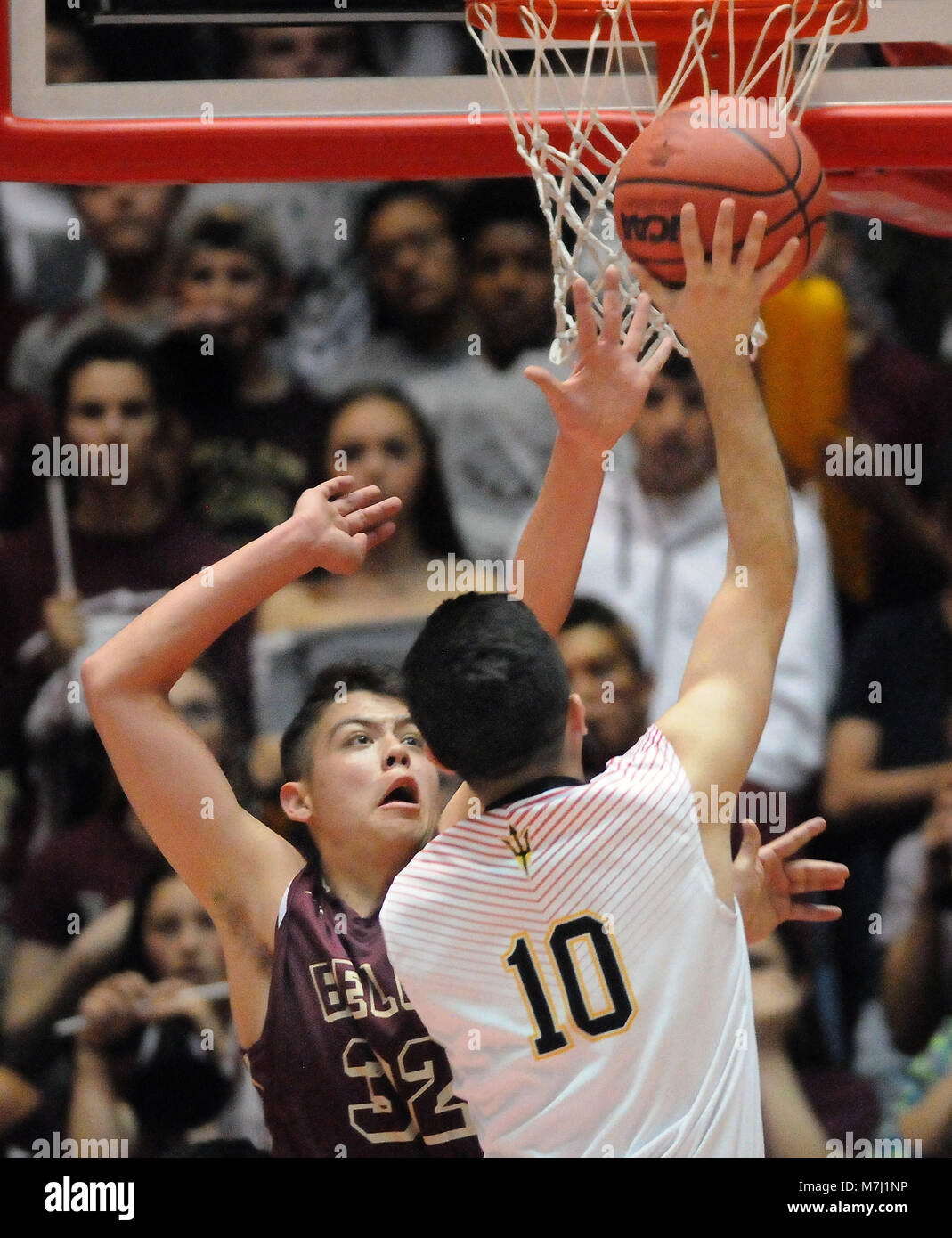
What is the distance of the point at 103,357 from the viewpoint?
12.2 feet

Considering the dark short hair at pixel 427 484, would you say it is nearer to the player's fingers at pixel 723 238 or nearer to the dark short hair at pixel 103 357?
the dark short hair at pixel 103 357

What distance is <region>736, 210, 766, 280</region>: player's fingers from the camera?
72.1 inches

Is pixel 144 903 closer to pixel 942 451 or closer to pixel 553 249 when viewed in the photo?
pixel 553 249

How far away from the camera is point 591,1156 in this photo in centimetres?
164

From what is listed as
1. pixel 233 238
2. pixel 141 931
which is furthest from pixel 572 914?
pixel 233 238

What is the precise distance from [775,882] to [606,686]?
1235mm

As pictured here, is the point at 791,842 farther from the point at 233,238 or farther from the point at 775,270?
the point at 233,238

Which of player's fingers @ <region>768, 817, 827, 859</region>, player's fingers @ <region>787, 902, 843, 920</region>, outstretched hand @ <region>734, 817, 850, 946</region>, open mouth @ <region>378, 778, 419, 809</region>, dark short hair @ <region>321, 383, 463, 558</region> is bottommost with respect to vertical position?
player's fingers @ <region>787, 902, 843, 920</region>

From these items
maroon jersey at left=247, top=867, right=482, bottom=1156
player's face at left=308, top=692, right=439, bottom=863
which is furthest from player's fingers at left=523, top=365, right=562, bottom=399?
maroon jersey at left=247, top=867, right=482, bottom=1156

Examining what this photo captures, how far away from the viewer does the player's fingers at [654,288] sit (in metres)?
1.93

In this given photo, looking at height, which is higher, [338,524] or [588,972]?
[338,524]

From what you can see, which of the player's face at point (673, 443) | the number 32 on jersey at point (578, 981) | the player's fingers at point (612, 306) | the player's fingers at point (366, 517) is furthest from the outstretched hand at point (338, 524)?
the player's face at point (673, 443)

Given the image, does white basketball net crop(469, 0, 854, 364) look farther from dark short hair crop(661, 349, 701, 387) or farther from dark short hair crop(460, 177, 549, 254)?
dark short hair crop(460, 177, 549, 254)

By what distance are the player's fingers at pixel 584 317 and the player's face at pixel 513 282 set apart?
1718 millimetres
